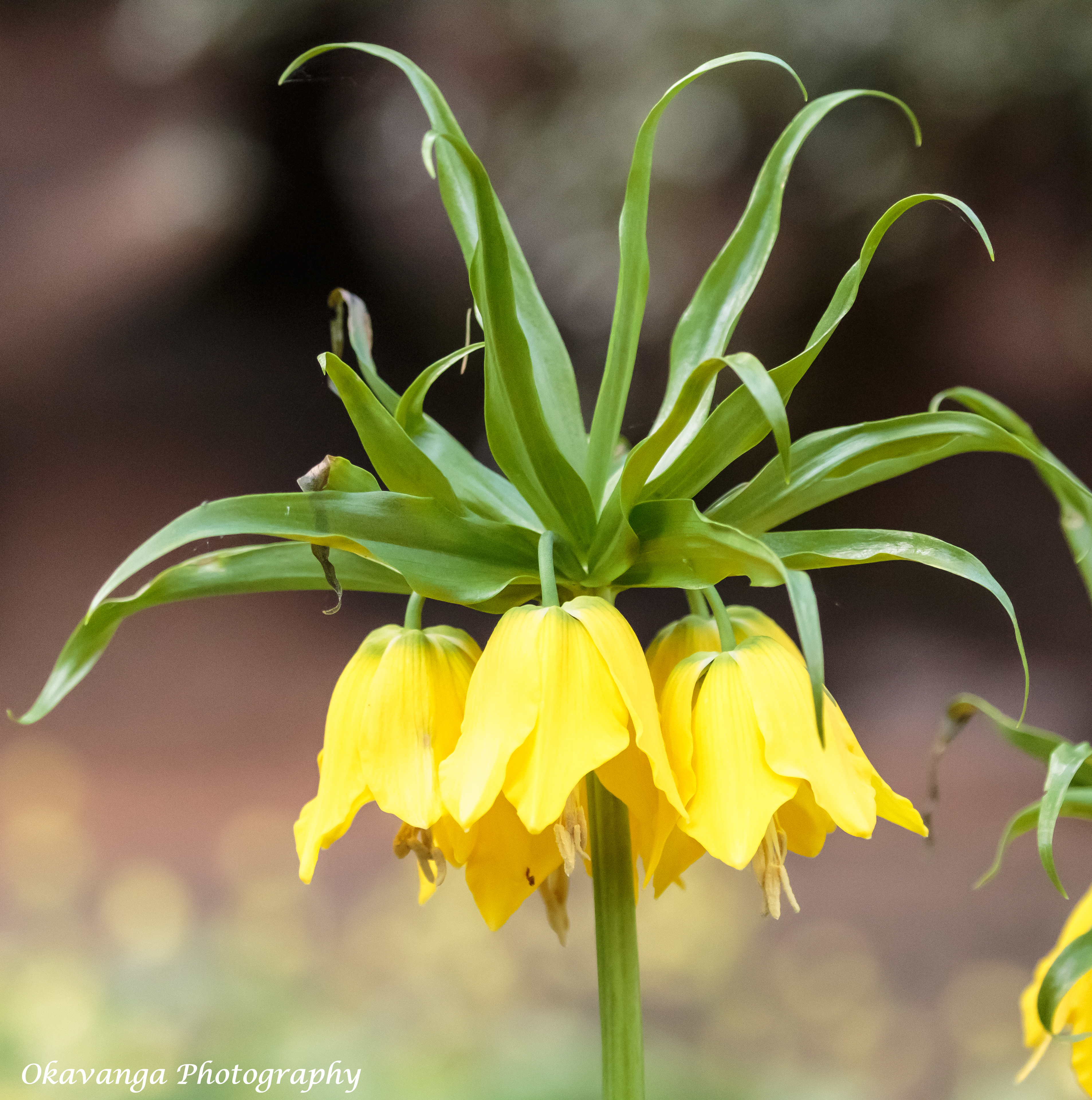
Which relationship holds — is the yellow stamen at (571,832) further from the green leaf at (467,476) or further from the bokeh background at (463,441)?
the bokeh background at (463,441)

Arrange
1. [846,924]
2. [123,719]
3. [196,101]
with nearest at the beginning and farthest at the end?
[846,924] < [196,101] < [123,719]

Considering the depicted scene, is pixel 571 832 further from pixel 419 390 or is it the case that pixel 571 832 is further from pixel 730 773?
pixel 419 390

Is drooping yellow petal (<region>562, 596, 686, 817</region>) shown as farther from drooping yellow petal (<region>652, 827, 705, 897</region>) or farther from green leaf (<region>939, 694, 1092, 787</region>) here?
green leaf (<region>939, 694, 1092, 787</region>)

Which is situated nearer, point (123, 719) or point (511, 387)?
point (511, 387)

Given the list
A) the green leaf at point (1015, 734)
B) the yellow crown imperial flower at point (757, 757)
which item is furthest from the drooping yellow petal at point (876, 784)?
the green leaf at point (1015, 734)

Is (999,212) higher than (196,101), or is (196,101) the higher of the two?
(196,101)

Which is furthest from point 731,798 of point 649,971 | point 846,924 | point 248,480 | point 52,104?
point 52,104

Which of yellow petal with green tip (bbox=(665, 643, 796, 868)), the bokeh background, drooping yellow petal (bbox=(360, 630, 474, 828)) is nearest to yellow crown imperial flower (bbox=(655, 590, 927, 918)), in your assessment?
yellow petal with green tip (bbox=(665, 643, 796, 868))

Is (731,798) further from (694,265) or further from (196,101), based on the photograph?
(196,101)

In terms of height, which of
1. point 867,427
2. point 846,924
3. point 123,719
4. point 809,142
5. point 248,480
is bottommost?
point 867,427
